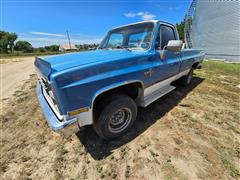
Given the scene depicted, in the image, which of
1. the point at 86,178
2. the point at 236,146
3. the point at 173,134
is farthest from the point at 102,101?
the point at 236,146

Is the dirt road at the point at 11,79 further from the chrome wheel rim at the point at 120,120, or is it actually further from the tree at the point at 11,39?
the tree at the point at 11,39

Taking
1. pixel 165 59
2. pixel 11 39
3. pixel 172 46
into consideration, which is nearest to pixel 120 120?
pixel 165 59

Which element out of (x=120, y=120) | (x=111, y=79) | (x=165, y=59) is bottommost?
(x=120, y=120)

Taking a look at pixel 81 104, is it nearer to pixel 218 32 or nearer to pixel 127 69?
pixel 127 69

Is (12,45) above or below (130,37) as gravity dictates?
above

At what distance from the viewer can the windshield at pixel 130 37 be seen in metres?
2.89

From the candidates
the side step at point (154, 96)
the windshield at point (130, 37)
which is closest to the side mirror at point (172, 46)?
the windshield at point (130, 37)

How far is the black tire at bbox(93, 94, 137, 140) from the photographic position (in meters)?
2.21

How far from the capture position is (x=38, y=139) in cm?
274

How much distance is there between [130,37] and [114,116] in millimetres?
1964

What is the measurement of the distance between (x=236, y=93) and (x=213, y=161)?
370cm

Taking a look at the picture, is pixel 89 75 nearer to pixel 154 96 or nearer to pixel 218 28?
pixel 154 96

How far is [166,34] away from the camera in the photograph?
3338 millimetres

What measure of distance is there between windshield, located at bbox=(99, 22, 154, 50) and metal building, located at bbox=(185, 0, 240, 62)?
15.7 meters
